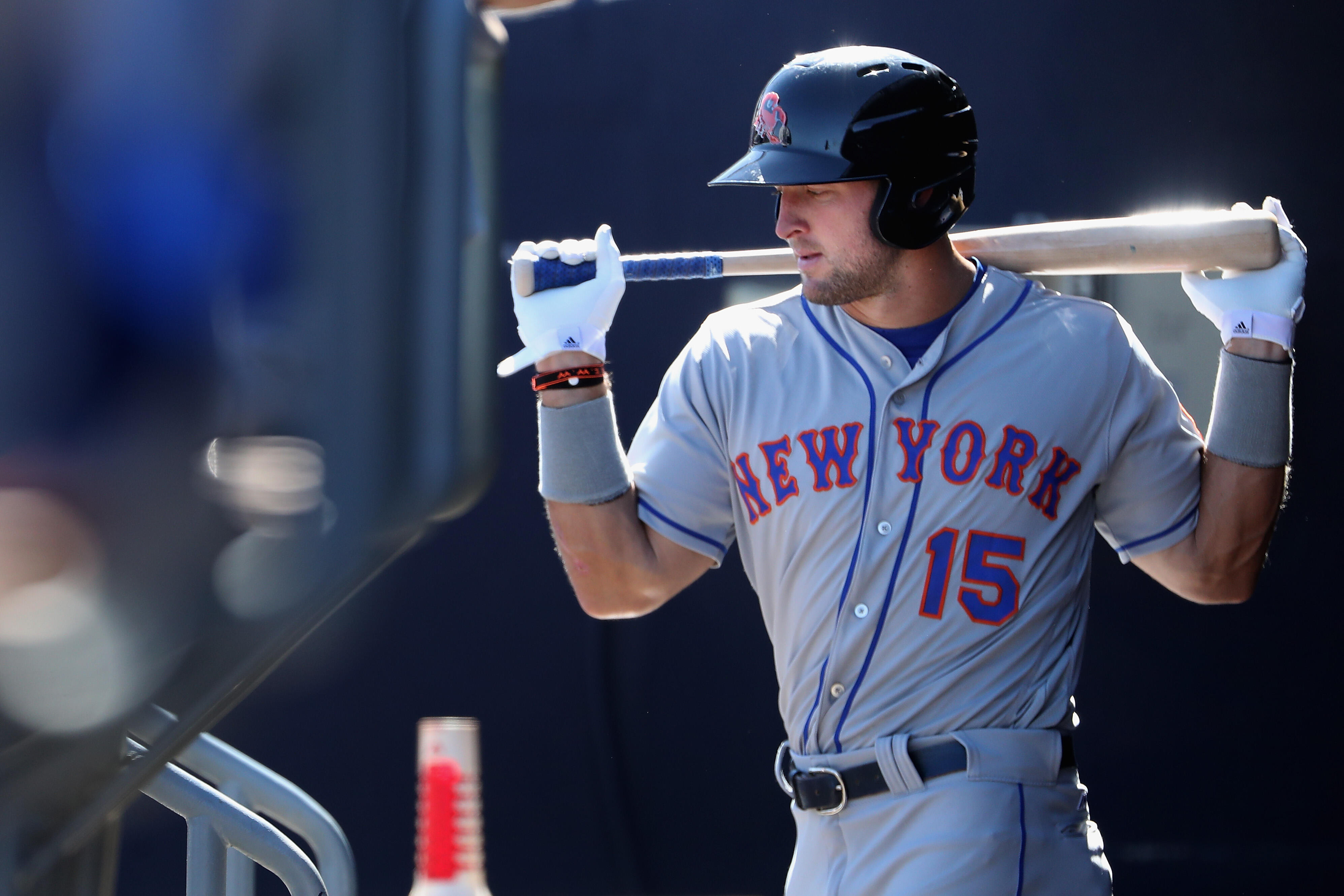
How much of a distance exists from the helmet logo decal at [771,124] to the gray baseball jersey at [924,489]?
10.5 inches

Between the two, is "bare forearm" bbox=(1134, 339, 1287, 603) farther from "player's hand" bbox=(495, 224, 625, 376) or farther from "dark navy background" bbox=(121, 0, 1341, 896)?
"dark navy background" bbox=(121, 0, 1341, 896)

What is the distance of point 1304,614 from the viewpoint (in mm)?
3250

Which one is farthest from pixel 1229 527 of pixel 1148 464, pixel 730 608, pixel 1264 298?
pixel 730 608

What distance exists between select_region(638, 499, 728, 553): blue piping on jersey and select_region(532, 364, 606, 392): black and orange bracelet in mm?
194

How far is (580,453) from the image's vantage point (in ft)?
6.37

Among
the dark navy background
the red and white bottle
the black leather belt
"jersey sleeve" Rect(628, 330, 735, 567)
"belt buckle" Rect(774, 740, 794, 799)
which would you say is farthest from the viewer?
the dark navy background

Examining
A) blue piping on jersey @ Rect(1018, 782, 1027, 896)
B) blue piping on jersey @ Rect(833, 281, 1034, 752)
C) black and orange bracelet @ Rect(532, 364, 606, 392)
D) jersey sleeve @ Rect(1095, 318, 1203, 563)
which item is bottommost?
blue piping on jersey @ Rect(1018, 782, 1027, 896)

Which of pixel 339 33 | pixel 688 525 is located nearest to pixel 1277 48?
pixel 688 525

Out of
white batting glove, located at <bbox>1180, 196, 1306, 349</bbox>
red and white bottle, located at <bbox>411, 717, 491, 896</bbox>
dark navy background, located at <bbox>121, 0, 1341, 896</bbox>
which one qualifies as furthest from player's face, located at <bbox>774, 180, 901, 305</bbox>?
dark navy background, located at <bbox>121, 0, 1341, 896</bbox>

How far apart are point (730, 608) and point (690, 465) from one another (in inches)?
57.6

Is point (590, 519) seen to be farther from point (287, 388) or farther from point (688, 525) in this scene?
point (287, 388)

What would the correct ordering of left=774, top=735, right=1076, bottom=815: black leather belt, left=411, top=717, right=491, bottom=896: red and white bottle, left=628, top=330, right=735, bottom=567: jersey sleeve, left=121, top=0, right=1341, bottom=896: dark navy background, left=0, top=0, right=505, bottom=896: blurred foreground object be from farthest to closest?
left=121, top=0, right=1341, bottom=896: dark navy background, left=628, top=330, right=735, bottom=567: jersey sleeve, left=774, top=735, right=1076, bottom=815: black leather belt, left=411, top=717, right=491, bottom=896: red and white bottle, left=0, top=0, right=505, bottom=896: blurred foreground object

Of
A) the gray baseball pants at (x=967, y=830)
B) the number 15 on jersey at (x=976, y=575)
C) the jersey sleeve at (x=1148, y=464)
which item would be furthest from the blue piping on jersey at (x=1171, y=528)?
the gray baseball pants at (x=967, y=830)

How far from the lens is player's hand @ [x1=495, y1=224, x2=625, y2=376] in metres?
1.99
